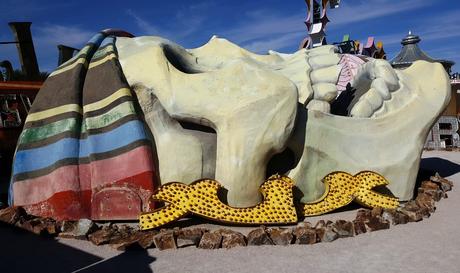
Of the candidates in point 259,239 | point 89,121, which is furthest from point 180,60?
point 259,239

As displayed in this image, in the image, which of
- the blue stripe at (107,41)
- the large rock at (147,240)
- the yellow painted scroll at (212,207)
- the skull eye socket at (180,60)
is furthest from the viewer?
the blue stripe at (107,41)

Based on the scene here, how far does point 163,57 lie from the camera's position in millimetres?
4969

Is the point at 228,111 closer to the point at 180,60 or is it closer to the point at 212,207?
the point at 212,207

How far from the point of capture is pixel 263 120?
178 inches

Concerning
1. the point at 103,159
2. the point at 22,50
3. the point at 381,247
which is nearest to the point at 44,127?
the point at 103,159

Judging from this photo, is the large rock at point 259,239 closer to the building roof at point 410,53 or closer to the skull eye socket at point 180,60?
the skull eye socket at point 180,60

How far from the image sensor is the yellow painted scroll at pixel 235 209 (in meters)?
4.29

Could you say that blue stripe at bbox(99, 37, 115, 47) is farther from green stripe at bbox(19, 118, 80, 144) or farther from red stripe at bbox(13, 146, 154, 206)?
red stripe at bbox(13, 146, 154, 206)

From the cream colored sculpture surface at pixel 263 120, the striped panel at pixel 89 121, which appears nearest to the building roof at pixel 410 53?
the cream colored sculpture surface at pixel 263 120

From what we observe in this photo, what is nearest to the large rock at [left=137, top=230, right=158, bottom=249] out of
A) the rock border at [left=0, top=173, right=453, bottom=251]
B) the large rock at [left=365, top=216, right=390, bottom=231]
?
the rock border at [left=0, top=173, right=453, bottom=251]

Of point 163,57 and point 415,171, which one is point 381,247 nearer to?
point 415,171

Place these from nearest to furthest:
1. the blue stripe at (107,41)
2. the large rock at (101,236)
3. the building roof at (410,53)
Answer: the large rock at (101,236) → the blue stripe at (107,41) → the building roof at (410,53)

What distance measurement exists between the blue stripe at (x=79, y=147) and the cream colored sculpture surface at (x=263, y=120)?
0.99ft

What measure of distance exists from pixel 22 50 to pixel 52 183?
7.88 m
